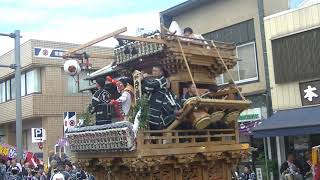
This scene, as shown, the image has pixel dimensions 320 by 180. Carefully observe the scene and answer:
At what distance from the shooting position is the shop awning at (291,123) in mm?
12328

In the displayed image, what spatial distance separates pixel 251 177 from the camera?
48.7 feet

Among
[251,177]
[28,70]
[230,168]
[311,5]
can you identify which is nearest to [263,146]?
[251,177]

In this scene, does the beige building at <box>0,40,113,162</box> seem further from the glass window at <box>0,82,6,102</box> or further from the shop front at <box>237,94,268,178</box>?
the shop front at <box>237,94,268,178</box>

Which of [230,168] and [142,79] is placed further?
[230,168]

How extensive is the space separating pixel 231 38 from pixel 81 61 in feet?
33.0

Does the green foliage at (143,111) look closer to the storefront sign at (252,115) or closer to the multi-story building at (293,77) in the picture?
the multi-story building at (293,77)

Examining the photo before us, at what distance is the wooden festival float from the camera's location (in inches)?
216

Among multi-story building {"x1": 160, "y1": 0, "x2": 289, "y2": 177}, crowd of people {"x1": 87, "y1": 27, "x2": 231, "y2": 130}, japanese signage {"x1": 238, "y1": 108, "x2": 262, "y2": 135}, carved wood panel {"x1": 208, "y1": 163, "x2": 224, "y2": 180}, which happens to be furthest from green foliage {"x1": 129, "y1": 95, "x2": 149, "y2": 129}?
japanese signage {"x1": 238, "y1": 108, "x2": 262, "y2": 135}

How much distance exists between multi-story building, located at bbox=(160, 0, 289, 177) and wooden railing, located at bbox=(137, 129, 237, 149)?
8.22 metres

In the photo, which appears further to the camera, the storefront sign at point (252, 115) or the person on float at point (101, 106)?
the storefront sign at point (252, 115)

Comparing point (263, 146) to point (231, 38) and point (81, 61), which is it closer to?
point (231, 38)

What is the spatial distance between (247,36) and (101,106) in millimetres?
10237

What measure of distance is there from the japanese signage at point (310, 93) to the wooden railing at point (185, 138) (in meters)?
7.53

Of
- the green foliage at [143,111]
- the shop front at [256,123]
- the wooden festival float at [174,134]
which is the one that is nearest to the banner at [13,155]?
the shop front at [256,123]
